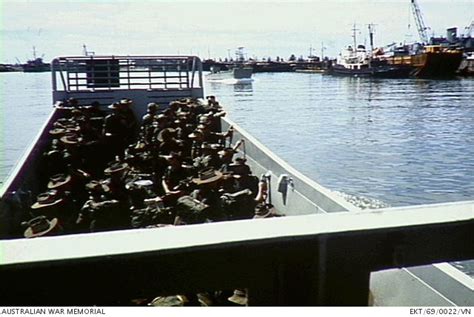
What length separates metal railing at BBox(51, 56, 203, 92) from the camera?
1290 cm

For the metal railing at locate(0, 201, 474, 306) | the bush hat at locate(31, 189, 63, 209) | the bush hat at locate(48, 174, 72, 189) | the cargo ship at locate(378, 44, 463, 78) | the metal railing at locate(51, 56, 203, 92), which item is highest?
the cargo ship at locate(378, 44, 463, 78)

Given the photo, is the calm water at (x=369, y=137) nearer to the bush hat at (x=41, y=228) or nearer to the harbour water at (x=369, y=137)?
the harbour water at (x=369, y=137)

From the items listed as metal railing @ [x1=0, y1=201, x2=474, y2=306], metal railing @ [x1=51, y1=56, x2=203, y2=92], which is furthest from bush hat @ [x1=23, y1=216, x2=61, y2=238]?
metal railing @ [x1=51, y1=56, x2=203, y2=92]

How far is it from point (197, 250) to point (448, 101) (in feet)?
125

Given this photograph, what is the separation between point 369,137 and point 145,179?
17814 mm

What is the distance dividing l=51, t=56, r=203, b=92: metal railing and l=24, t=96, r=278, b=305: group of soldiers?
11.0 ft

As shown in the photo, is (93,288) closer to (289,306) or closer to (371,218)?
(289,306)

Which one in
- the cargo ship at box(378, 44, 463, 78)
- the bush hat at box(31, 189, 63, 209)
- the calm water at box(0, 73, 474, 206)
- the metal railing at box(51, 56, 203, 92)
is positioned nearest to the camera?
the bush hat at box(31, 189, 63, 209)

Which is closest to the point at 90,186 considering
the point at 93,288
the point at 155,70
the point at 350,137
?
the point at 93,288

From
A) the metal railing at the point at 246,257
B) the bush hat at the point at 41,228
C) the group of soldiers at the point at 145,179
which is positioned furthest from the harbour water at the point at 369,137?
the metal railing at the point at 246,257

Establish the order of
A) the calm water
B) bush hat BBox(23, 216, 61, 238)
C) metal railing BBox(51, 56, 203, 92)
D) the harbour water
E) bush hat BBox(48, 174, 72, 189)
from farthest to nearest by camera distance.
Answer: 1. the calm water
2. the harbour water
3. metal railing BBox(51, 56, 203, 92)
4. bush hat BBox(48, 174, 72, 189)
5. bush hat BBox(23, 216, 61, 238)

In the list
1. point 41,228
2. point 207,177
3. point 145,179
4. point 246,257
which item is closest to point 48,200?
point 41,228

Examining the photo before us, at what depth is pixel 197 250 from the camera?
3.63ft

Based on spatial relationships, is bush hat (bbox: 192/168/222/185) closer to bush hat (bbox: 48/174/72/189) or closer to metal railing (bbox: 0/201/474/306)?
bush hat (bbox: 48/174/72/189)
